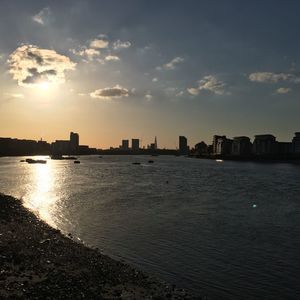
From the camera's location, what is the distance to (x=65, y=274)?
76.6ft

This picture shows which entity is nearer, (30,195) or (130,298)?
(130,298)

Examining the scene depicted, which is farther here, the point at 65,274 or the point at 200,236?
the point at 200,236

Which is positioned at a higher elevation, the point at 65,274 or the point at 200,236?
the point at 65,274

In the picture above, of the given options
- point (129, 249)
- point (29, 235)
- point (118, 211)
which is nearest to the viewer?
point (129, 249)

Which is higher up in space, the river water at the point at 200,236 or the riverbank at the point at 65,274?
the riverbank at the point at 65,274

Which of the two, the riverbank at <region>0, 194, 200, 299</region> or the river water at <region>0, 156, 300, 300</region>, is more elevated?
the riverbank at <region>0, 194, 200, 299</region>

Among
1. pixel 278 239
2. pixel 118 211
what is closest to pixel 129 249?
pixel 278 239

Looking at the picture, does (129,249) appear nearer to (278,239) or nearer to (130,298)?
(130,298)

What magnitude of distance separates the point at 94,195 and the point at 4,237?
40776 mm

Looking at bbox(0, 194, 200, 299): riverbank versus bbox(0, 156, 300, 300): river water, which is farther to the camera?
bbox(0, 156, 300, 300): river water

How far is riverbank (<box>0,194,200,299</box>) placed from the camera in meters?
20.1

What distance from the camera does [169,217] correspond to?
1901 inches

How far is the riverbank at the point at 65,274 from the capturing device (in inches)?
792

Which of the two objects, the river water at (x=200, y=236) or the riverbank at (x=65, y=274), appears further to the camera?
the river water at (x=200, y=236)
